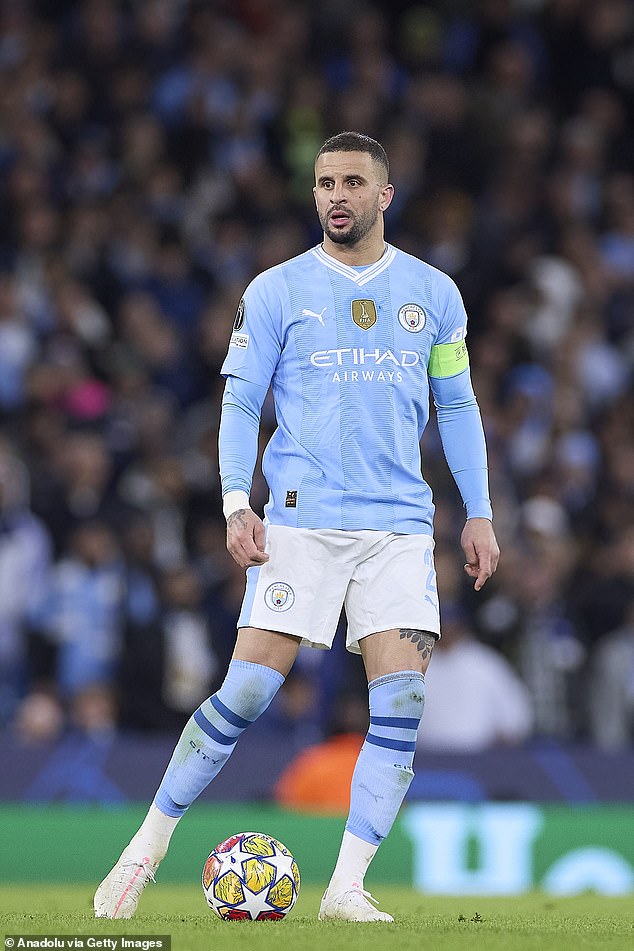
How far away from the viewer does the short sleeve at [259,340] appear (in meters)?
5.79

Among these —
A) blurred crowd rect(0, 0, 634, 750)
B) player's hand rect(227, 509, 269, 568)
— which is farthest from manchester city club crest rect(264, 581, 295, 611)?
blurred crowd rect(0, 0, 634, 750)

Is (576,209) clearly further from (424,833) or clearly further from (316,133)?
(424,833)

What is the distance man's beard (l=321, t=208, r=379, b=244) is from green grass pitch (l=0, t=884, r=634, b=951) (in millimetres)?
2344

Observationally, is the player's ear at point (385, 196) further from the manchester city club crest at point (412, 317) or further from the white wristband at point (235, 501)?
the white wristband at point (235, 501)

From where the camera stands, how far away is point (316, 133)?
14648 millimetres

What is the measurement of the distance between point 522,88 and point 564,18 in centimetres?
108

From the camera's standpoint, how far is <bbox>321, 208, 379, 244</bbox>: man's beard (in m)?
5.83

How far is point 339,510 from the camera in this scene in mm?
5695

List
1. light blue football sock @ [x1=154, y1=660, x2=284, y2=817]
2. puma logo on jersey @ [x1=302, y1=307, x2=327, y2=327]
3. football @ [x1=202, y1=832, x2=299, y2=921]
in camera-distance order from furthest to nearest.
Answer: puma logo on jersey @ [x1=302, y1=307, x2=327, y2=327] < football @ [x1=202, y1=832, x2=299, y2=921] < light blue football sock @ [x1=154, y1=660, x2=284, y2=817]

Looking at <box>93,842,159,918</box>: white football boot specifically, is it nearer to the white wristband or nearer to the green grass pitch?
the green grass pitch

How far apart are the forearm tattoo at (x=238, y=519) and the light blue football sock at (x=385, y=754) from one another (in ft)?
2.33

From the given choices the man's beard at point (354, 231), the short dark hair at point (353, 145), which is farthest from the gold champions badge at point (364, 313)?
the short dark hair at point (353, 145)

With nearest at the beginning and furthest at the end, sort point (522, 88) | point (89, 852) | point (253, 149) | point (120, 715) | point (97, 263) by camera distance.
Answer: point (89, 852)
point (120, 715)
point (97, 263)
point (253, 149)
point (522, 88)

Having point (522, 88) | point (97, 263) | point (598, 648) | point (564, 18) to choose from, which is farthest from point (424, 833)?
point (564, 18)
